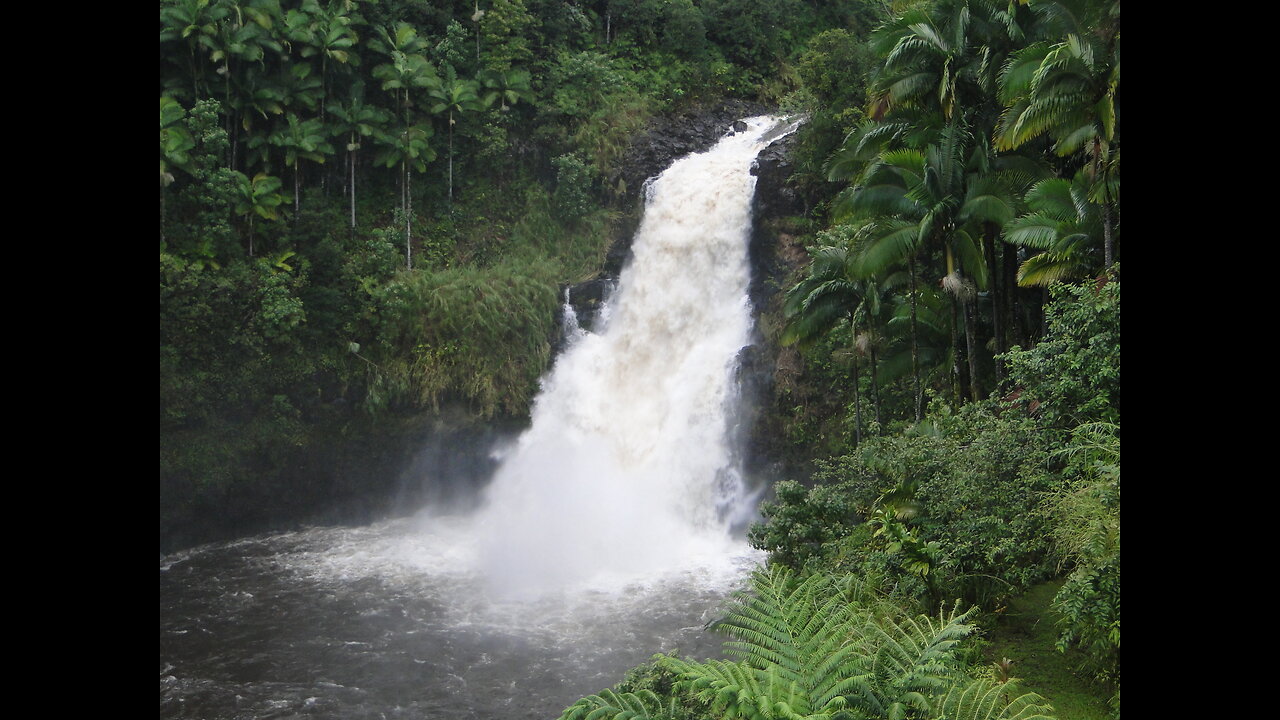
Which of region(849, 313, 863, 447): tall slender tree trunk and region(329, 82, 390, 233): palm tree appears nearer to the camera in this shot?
region(849, 313, 863, 447): tall slender tree trunk

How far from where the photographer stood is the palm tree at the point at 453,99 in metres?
23.8

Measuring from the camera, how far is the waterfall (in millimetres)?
18781

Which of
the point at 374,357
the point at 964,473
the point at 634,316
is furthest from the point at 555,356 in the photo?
the point at 964,473

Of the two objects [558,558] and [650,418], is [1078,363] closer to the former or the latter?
[558,558]

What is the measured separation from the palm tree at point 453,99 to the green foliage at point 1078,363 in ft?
56.9

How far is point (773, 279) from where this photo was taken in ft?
70.5

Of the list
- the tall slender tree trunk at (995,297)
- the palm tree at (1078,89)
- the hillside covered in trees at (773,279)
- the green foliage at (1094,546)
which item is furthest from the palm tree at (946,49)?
the green foliage at (1094,546)

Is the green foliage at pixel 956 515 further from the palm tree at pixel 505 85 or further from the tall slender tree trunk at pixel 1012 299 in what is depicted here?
the palm tree at pixel 505 85

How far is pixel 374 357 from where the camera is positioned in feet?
70.6

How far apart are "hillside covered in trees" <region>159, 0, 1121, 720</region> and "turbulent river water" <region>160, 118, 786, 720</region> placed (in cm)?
122

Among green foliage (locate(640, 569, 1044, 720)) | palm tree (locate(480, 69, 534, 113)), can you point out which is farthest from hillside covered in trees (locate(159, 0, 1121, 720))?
palm tree (locate(480, 69, 534, 113))

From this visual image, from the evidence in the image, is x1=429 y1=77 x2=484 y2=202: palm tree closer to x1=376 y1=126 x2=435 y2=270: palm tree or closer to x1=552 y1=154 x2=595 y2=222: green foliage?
x1=376 y1=126 x2=435 y2=270: palm tree
